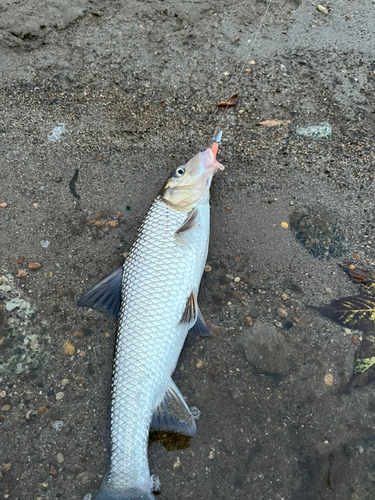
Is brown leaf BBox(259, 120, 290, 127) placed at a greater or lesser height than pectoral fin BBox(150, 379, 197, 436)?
greater

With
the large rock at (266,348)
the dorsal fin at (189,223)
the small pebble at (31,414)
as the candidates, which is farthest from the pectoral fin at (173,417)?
the dorsal fin at (189,223)

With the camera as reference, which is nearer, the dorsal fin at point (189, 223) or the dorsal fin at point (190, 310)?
the dorsal fin at point (190, 310)

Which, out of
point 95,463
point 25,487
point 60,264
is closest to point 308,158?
point 60,264

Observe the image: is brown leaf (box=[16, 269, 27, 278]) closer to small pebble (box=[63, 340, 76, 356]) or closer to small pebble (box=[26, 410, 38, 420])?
small pebble (box=[63, 340, 76, 356])

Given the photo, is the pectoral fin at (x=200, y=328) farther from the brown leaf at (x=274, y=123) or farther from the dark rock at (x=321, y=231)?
the brown leaf at (x=274, y=123)

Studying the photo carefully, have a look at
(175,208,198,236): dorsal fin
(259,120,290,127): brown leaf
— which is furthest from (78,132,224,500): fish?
(259,120,290,127): brown leaf

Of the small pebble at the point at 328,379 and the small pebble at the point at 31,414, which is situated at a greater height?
the small pebble at the point at 328,379

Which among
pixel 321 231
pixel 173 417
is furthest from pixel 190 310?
pixel 321 231
